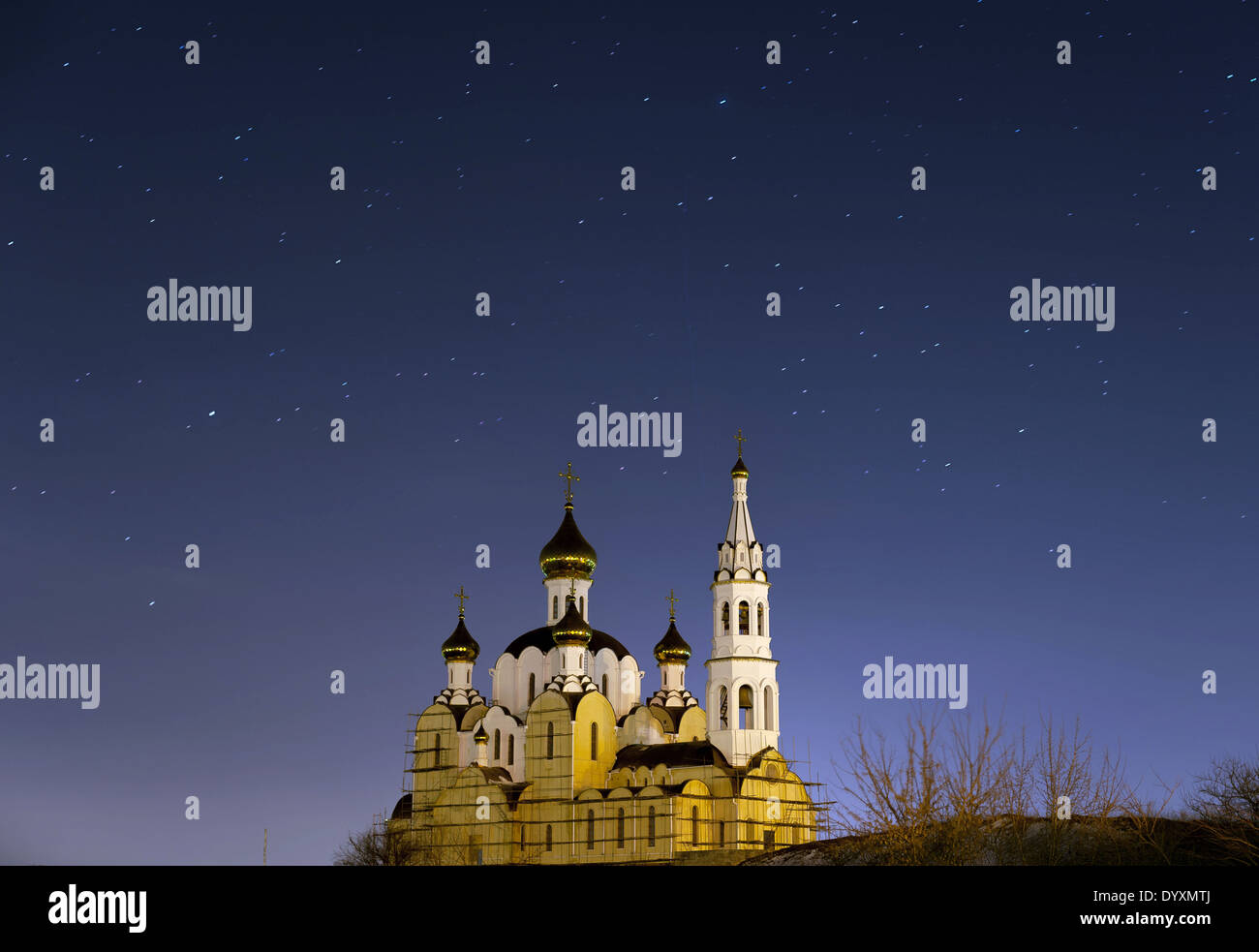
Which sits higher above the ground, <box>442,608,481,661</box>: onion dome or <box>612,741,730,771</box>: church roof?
<box>442,608,481,661</box>: onion dome

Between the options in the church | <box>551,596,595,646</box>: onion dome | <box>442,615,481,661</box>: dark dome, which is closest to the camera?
the church

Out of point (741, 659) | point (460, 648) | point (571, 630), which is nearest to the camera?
point (741, 659)

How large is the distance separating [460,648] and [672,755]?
16245mm

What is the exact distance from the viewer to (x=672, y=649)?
66625 mm

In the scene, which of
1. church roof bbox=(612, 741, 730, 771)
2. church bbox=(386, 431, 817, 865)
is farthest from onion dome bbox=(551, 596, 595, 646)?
church roof bbox=(612, 741, 730, 771)

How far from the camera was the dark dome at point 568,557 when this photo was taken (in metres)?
67.0

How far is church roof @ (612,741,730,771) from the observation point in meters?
57.9

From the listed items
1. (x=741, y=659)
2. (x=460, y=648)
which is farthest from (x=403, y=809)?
(x=741, y=659)

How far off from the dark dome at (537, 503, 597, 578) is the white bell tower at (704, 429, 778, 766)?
29.1 ft

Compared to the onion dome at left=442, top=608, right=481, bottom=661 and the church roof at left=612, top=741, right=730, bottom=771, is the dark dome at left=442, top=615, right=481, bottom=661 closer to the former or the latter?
the onion dome at left=442, top=608, right=481, bottom=661

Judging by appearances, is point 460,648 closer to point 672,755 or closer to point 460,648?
point 460,648

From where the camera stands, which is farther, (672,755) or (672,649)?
(672,649)

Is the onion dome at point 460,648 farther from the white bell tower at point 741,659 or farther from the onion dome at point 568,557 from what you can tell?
the white bell tower at point 741,659
